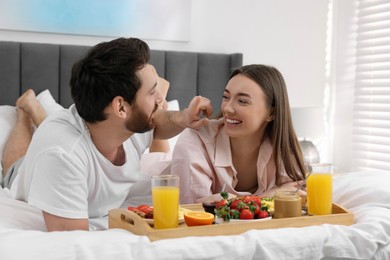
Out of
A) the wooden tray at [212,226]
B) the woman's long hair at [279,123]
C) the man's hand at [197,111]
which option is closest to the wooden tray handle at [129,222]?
the wooden tray at [212,226]

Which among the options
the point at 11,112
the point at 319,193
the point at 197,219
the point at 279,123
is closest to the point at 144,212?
the point at 197,219

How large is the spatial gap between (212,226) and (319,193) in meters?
0.44

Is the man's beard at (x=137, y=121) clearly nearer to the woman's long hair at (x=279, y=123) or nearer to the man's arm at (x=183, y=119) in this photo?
the man's arm at (x=183, y=119)

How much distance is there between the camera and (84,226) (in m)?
1.78

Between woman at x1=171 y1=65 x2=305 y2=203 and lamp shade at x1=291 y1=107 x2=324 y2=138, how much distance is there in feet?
6.01

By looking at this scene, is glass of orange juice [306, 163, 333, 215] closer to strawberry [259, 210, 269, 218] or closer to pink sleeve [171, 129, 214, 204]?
strawberry [259, 210, 269, 218]

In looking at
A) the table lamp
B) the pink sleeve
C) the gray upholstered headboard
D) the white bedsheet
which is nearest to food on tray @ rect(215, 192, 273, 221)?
the white bedsheet

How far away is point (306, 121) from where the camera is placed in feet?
13.9

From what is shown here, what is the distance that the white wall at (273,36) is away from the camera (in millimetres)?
4293

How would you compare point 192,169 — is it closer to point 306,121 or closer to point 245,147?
Answer: point 245,147

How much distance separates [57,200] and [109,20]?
2.42m

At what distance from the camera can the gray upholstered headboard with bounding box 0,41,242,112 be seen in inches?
141

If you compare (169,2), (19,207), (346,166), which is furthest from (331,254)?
(346,166)

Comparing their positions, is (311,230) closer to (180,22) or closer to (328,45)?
(180,22)
